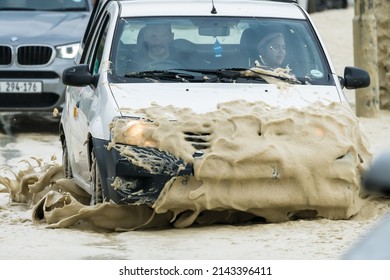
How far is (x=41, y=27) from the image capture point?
16422mm

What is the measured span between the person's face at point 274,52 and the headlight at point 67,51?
656 centimetres

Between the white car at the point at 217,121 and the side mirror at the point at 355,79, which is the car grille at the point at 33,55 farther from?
the side mirror at the point at 355,79

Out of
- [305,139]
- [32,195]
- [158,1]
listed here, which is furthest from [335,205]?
[32,195]

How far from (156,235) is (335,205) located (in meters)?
1.14

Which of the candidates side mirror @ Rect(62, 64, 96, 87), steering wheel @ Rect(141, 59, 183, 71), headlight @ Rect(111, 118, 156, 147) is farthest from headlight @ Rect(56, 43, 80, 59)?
headlight @ Rect(111, 118, 156, 147)

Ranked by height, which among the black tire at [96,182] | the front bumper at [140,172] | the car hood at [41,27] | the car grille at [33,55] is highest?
the front bumper at [140,172]

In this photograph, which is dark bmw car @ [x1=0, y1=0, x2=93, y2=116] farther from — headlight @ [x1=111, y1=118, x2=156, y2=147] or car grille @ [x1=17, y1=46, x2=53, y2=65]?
headlight @ [x1=111, y1=118, x2=156, y2=147]

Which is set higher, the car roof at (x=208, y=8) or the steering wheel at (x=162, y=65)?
the car roof at (x=208, y=8)

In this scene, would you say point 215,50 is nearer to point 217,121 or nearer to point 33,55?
point 217,121

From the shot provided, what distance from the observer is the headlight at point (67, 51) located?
52.7 feet

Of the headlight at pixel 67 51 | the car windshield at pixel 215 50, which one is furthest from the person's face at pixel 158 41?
the headlight at pixel 67 51

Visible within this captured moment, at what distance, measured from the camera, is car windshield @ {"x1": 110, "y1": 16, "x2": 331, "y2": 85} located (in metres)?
9.50

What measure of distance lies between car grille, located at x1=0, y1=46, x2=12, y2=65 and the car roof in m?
5.80

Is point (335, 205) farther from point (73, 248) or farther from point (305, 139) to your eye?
point (73, 248)
